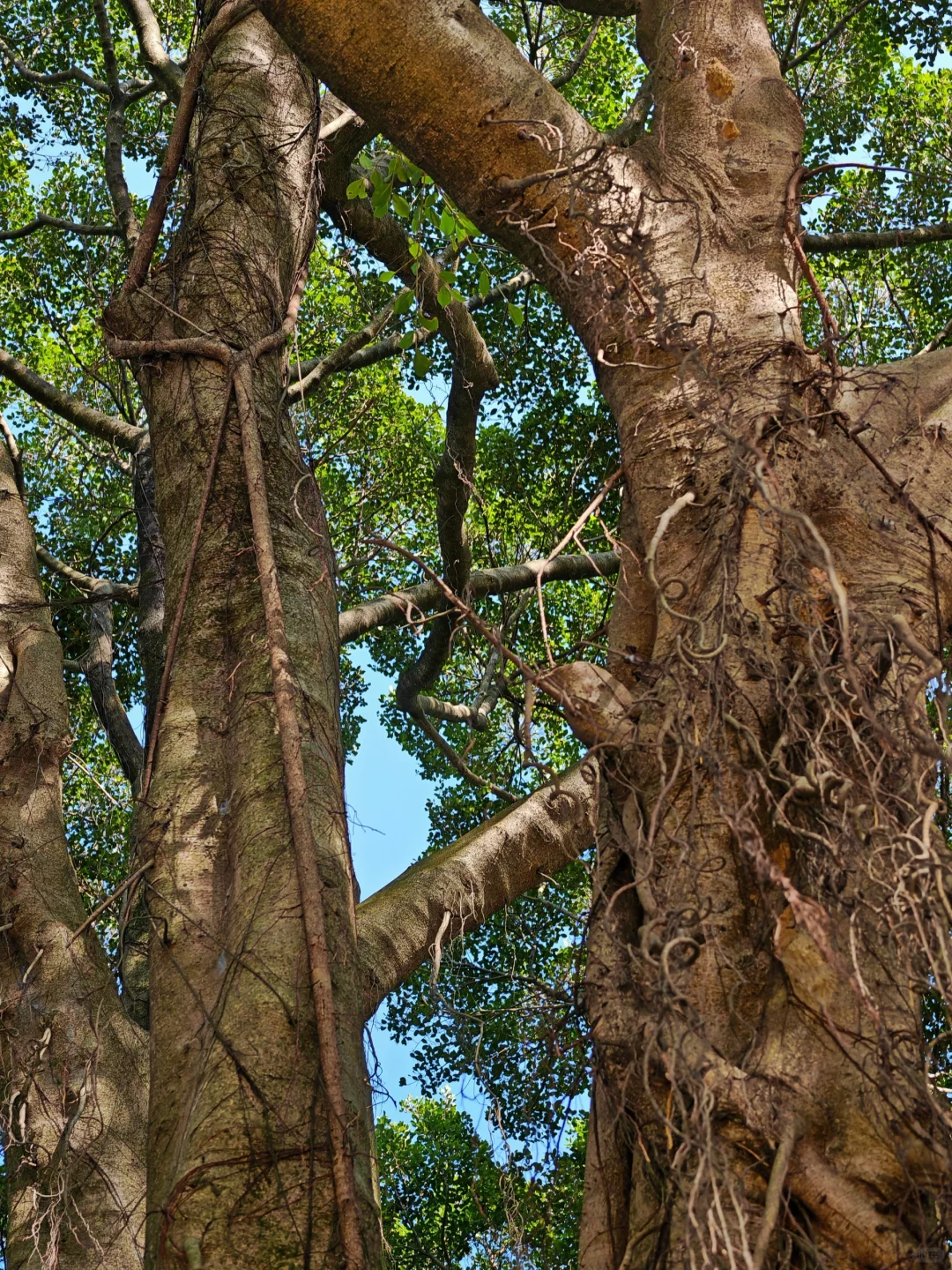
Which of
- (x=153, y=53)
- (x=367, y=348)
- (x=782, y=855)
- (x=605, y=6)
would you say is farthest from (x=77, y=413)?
(x=782, y=855)

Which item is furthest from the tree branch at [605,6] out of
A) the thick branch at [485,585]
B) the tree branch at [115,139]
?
the tree branch at [115,139]

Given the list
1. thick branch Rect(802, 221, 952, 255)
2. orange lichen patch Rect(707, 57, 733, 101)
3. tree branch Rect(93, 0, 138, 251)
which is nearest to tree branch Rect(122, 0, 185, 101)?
tree branch Rect(93, 0, 138, 251)

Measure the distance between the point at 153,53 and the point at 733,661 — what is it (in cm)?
514

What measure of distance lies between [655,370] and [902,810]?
1151 millimetres

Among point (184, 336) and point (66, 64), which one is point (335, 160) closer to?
point (184, 336)

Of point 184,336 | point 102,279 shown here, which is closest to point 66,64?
point 102,279

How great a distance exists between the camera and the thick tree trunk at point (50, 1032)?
3420 millimetres

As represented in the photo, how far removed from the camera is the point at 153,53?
591 centimetres

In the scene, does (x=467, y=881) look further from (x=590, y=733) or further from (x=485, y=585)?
(x=485, y=585)

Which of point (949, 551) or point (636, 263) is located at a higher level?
point (636, 263)

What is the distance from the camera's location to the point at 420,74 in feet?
9.05

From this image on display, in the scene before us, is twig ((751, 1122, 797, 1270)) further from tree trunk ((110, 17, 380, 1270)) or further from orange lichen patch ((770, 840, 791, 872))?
tree trunk ((110, 17, 380, 1270))

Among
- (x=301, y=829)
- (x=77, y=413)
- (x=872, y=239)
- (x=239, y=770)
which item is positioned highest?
(x=77, y=413)

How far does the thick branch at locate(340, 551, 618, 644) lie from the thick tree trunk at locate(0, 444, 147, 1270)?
1507 mm
